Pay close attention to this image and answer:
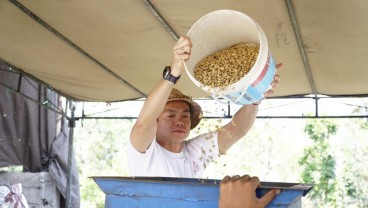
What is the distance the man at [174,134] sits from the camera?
2.59m

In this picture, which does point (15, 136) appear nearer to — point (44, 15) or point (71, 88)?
point (71, 88)

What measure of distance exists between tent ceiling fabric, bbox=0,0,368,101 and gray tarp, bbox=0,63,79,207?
805 mm

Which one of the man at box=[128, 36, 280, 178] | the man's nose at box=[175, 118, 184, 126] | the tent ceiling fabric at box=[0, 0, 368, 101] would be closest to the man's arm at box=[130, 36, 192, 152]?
the man at box=[128, 36, 280, 178]

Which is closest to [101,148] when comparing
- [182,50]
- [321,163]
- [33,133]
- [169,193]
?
[321,163]

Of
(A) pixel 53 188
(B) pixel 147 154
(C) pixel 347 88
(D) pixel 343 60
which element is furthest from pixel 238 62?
(A) pixel 53 188

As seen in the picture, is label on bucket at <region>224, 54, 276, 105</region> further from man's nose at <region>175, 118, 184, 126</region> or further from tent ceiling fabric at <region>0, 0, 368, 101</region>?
tent ceiling fabric at <region>0, 0, 368, 101</region>

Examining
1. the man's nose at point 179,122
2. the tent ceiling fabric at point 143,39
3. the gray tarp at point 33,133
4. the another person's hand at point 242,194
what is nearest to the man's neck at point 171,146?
the man's nose at point 179,122

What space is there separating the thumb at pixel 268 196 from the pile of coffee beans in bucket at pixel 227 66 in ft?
2.61

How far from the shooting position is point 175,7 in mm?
3955

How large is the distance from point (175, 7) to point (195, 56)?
4.24 ft

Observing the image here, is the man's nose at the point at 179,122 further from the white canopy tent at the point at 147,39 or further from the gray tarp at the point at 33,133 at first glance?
the gray tarp at the point at 33,133

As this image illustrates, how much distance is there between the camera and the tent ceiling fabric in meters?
3.88

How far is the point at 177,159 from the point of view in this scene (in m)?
3.07

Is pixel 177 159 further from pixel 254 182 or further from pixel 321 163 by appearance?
pixel 321 163
